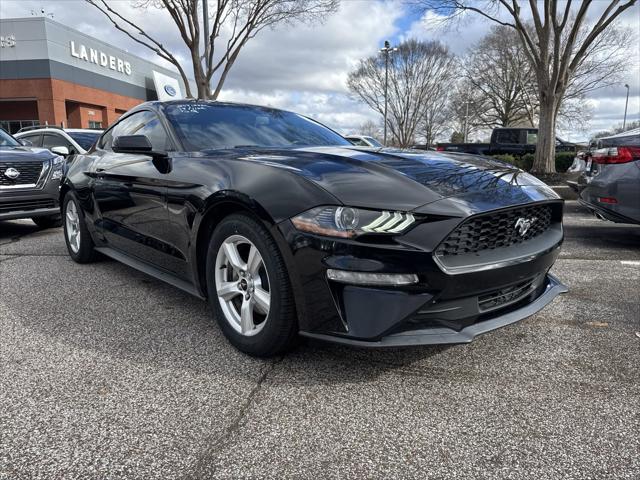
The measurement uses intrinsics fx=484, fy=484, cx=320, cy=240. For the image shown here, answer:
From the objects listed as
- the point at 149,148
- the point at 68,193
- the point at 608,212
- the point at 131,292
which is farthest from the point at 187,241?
the point at 608,212

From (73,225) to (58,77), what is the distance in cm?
2771

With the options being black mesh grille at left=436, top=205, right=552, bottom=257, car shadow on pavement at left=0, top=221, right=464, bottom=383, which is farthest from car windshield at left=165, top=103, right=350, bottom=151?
black mesh grille at left=436, top=205, right=552, bottom=257

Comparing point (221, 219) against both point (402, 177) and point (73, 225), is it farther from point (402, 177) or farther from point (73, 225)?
point (73, 225)

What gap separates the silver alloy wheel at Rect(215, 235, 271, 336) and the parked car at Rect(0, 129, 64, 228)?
473cm

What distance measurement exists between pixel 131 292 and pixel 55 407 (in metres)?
1.75

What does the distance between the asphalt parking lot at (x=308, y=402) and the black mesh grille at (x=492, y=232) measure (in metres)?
0.67

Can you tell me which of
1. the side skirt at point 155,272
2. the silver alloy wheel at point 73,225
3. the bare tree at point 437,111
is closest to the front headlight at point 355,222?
the side skirt at point 155,272

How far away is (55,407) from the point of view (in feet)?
7.10

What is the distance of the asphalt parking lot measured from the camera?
5.89 feet

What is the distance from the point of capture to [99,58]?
105 ft

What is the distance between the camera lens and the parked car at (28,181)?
6.12 m

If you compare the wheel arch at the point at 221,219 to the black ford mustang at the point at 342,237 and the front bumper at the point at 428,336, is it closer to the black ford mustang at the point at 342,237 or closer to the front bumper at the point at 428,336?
the black ford mustang at the point at 342,237

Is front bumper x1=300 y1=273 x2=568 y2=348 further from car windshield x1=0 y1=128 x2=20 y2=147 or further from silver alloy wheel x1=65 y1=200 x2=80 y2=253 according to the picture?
car windshield x1=0 y1=128 x2=20 y2=147

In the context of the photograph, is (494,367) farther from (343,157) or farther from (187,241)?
(187,241)
